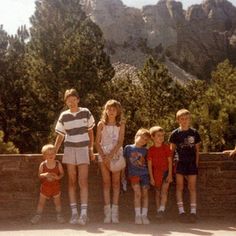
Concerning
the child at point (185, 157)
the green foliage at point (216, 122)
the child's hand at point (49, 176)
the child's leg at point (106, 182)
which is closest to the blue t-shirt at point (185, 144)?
the child at point (185, 157)

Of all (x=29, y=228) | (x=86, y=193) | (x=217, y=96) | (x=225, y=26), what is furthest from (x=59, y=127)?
(x=225, y=26)

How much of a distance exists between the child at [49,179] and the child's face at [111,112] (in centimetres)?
81

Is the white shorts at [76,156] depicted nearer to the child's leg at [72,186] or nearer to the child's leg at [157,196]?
the child's leg at [72,186]

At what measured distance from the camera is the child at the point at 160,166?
645cm

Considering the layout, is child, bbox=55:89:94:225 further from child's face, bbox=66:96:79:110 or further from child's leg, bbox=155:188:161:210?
child's leg, bbox=155:188:161:210

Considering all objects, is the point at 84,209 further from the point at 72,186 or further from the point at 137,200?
the point at 137,200

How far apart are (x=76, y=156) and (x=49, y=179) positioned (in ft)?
1.47

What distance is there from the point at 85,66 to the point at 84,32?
199 cm

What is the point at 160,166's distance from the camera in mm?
6449

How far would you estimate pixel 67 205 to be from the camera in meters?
6.71

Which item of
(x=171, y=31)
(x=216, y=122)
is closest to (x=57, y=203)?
(x=216, y=122)

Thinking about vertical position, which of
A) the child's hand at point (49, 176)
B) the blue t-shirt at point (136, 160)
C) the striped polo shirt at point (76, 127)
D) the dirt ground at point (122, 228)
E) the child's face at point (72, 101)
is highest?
the child's face at point (72, 101)

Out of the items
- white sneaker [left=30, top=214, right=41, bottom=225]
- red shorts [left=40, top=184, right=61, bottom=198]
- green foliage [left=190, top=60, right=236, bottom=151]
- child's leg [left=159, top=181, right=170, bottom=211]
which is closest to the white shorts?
red shorts [left=40, top=184, right=61, bottom=198]

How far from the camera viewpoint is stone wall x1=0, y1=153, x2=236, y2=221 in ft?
21.8
